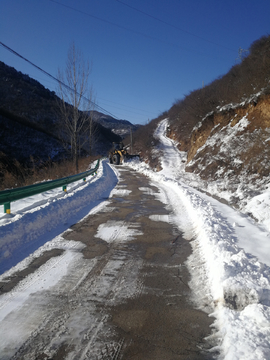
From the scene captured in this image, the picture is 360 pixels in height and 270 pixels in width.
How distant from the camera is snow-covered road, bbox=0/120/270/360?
8.55ft

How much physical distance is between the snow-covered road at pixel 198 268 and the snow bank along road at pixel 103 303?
27 millimetres

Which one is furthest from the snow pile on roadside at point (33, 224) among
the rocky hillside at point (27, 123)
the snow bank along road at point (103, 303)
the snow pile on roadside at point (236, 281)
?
the rocky hillside at point (27, 123)

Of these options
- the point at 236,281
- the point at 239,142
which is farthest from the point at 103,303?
the point at 239,142

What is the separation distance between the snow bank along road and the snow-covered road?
1.1 inches

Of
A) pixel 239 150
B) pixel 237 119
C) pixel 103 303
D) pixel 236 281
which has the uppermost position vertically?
pixel 237 119

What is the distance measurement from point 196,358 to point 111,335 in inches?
34.8

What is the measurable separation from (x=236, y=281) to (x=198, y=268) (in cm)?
95

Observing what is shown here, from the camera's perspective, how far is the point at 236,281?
3322mm

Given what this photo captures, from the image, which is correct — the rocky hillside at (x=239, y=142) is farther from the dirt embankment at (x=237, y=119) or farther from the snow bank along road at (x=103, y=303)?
the snow bank along road at (x=103, y=303)

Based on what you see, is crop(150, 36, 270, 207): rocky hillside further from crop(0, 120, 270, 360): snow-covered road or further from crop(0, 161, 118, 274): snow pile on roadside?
crop(0, 161, 118, 274): snow pile on roadside

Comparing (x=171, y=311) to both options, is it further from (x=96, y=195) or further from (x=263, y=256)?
(x=96, y=195)

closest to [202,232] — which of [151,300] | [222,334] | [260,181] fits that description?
[151,300]

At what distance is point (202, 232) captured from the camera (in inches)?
→ 224

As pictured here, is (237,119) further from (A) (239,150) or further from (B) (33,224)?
(B) (33,224)
